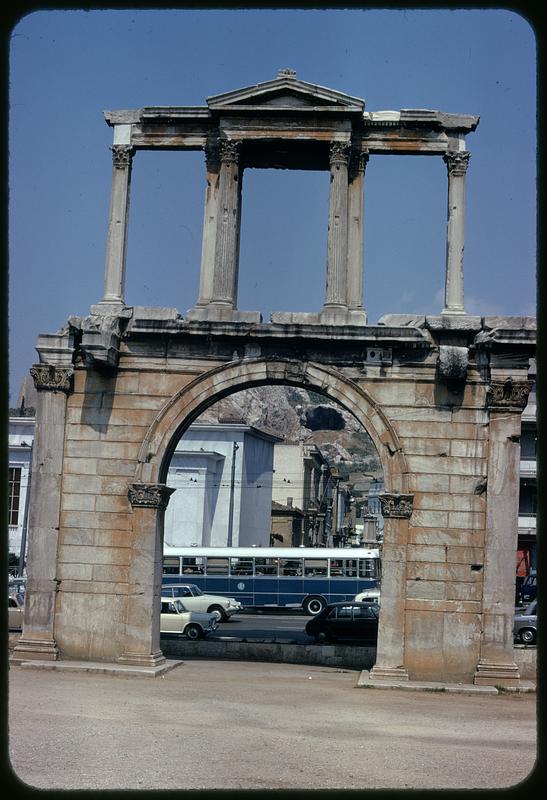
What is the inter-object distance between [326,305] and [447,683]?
23.5 feet

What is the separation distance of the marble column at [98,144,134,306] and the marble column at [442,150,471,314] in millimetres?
6095

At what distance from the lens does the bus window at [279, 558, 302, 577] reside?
41.4m

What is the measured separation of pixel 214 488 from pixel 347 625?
76.1 ft

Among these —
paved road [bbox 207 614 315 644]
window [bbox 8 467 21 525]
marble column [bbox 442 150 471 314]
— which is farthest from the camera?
window [bbox 8 467 21 525]

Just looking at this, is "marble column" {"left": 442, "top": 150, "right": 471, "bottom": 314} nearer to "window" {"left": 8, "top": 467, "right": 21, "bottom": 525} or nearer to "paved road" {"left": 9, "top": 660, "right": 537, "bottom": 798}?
"paved road" {"left": 9, "top": 660, "right": 537, "bottom": 798}

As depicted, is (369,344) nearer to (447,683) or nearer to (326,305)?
(326,305)

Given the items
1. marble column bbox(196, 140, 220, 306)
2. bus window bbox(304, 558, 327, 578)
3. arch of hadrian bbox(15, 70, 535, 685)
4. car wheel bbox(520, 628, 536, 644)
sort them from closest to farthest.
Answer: arch of hadrian bbox(15, 70, 535, 685)
marble column bbox(196, 140, 220, 306)
car wheel bbox(520, 628, 536, 644)
bus window bbox(304, 558, 327, 578)

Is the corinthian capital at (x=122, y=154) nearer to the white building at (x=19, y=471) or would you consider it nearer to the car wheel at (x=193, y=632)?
the car wheel at (x=193, y=632)

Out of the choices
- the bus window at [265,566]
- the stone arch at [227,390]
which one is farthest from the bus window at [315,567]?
the stone arch at [227,390]

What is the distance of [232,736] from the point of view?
46.4 ft

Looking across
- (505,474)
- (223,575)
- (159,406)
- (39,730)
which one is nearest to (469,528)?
(505,474)

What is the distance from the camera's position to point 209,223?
2142 cm

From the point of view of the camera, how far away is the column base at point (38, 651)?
20391 millimetres

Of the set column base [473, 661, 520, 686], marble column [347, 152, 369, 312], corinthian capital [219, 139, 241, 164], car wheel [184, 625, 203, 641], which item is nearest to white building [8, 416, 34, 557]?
car wheel [184, 625, 203, 641]
